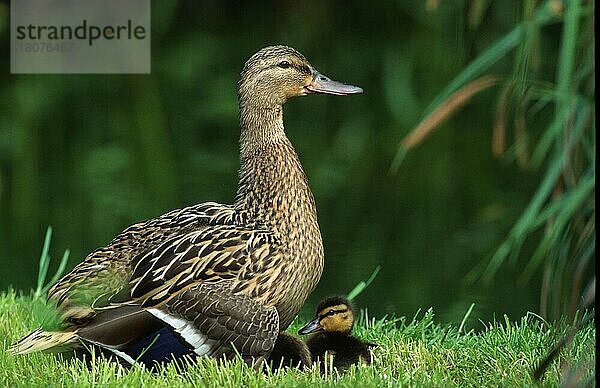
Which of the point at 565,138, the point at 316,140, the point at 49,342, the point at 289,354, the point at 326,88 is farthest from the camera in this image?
the point at 316,140

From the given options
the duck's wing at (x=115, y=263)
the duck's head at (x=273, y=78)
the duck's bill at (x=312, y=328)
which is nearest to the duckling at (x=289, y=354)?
the duck's bill at (x=312, y=328)

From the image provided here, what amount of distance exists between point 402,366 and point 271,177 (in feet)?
2.57

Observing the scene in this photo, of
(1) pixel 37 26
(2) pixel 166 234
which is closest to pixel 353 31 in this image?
(1) pixel 37 26

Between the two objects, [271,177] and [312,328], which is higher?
[271,177]

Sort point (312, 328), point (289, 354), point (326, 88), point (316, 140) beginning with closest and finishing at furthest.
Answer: point (289, 354) < point (312, 328) < point (326, 88) < point (316, 140)

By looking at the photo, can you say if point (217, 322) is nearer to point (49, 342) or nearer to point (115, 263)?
point (115, 263)

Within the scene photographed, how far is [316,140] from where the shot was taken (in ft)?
27.3

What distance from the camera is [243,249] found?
181 inches

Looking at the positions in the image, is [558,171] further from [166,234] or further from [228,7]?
[228,7]

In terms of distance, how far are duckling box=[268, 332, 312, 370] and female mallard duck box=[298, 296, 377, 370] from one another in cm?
4

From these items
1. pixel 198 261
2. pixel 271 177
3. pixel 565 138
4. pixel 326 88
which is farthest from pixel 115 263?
pixel 565 138

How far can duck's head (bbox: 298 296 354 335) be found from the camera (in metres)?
4.73

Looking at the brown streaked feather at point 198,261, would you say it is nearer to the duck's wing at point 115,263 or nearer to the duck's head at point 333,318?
the duck's wing at point 115,263

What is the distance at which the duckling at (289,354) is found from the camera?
460cm
